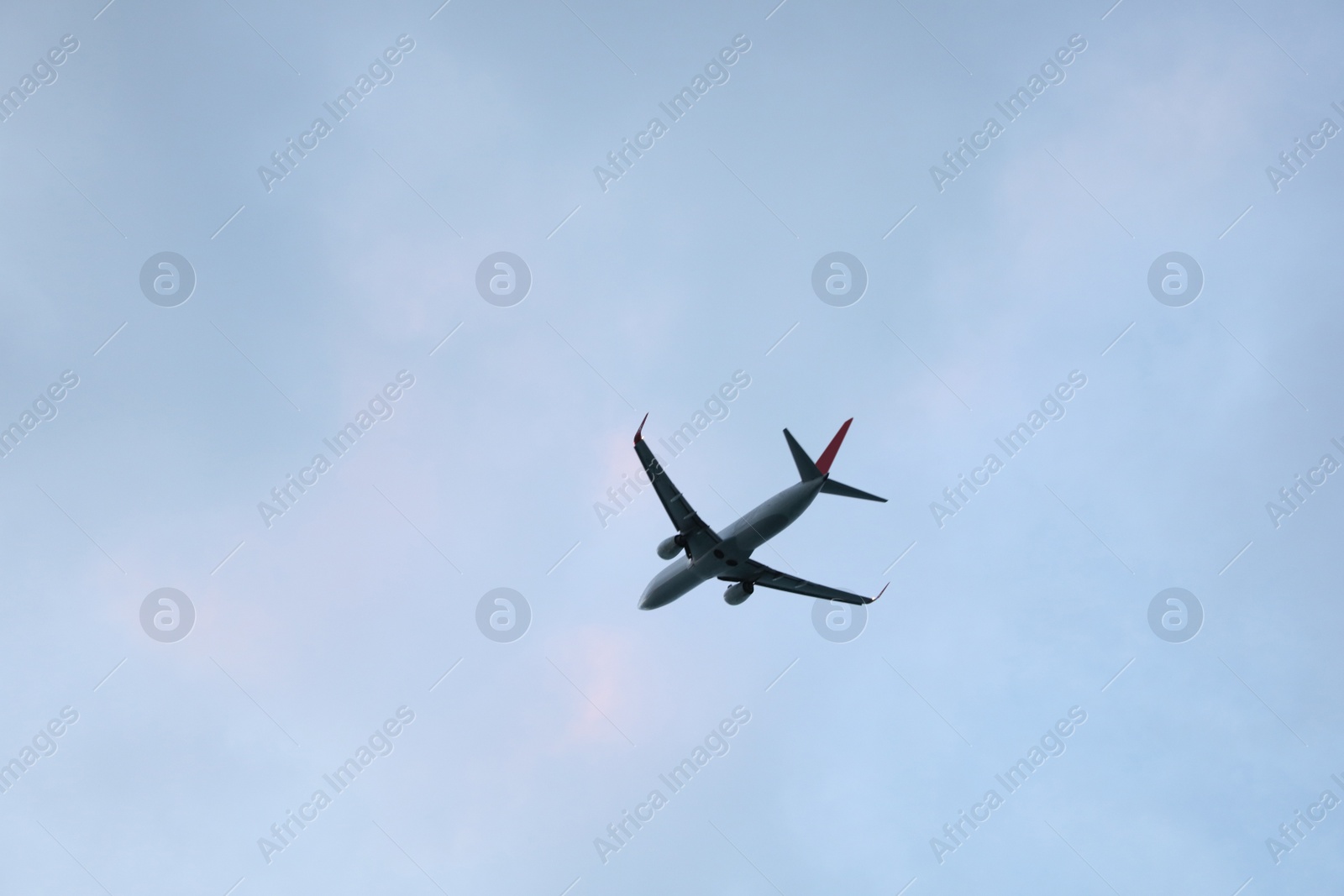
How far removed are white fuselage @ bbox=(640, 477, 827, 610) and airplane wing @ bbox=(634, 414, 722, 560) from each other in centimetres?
58

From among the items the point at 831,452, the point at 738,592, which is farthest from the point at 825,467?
the point at 738,592

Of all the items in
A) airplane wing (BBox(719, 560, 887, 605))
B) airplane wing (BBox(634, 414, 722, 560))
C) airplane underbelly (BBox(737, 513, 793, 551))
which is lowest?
airplane wing (BBox(719, 560, 887, 605))

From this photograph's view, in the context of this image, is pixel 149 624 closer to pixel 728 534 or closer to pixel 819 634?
pixel 728 534

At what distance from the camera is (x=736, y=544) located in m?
42.8

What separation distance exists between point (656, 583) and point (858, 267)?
22.4 metres

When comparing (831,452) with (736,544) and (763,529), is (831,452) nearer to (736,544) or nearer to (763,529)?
(763,529)

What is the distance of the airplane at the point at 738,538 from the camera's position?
128 ft

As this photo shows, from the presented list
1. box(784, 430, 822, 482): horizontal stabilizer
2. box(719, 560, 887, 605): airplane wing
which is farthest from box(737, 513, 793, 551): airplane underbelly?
box(719, 560, 887, 605): airplane wing

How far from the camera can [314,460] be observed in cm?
4753

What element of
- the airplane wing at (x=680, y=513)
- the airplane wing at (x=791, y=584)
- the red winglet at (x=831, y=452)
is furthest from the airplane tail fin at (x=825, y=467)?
the airplane wing at (x=791, y=584)

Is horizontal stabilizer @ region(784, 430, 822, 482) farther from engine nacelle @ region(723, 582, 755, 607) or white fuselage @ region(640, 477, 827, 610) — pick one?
engine nacelle @ region(723, 582, 755, 607)

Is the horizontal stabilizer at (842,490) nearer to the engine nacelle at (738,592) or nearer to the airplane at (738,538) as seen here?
the airplane at (738,538)

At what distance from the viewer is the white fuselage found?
38781 millimetres

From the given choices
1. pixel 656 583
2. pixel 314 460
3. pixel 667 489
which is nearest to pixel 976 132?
pixel 667 489
